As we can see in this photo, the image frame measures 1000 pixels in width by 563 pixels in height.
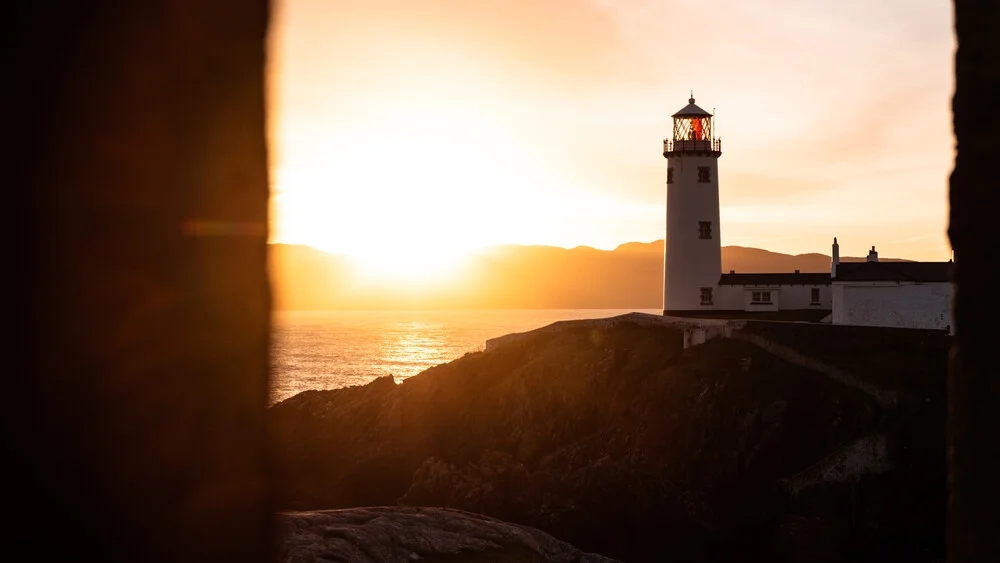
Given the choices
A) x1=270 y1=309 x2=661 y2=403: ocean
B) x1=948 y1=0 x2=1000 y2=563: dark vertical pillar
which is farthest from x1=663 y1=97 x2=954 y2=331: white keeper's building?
x1=948 y1=0 x2=1000 y2=563: dark vertical pillar

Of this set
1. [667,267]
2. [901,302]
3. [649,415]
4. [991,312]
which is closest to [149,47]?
[991,312]

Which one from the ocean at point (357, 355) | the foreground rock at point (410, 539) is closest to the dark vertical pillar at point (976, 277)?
the foreground rock at point (410, 539)

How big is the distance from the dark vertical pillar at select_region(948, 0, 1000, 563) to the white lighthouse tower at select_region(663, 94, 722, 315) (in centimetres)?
5068

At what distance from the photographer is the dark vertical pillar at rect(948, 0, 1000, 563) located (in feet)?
10.6

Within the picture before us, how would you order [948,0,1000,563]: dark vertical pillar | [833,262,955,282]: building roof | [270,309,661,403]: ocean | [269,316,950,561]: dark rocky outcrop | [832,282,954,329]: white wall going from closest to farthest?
[948,0,1000,563]: dark vertical pillar, [269,316,950,561]: dark rocky outcrop, [832,282,954,329]: white wall, [833,262,955,282]: building roof, [270,309,661,403]: ocean

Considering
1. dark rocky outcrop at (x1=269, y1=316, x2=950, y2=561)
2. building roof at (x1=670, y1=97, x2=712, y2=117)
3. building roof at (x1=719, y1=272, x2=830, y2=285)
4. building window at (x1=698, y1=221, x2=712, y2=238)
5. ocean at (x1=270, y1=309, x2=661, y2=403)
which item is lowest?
ocean at (x1=270, y1=309, x2=661, y2=403)

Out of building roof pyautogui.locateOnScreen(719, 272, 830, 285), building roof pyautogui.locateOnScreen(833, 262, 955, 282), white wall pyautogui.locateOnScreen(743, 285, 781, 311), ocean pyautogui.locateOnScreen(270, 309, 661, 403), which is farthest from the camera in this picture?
ocean pyautogui.locateOnScreen(270, 309, 661, 403)

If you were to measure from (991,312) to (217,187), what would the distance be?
2754mm

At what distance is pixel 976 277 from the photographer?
329cm

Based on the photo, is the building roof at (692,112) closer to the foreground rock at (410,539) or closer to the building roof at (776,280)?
the building roof at (776,280)

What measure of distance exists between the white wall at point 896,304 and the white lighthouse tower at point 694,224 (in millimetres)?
10585

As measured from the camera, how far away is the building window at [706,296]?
53031 millimetres

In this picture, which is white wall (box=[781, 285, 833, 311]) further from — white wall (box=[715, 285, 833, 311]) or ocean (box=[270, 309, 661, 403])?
ocean (box=[270, 309, 661, 403])

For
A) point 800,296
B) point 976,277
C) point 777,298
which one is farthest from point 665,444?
point 976,277
